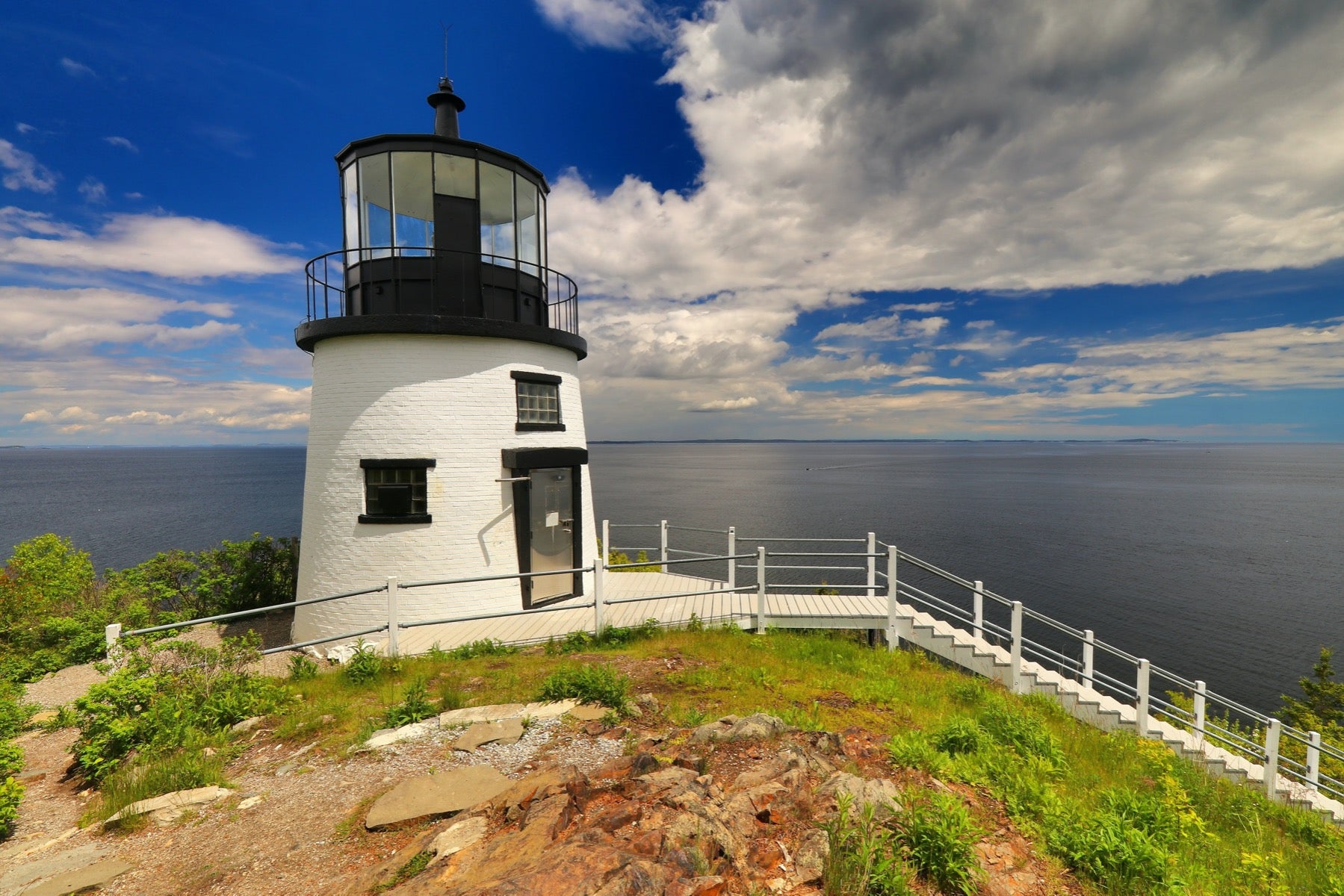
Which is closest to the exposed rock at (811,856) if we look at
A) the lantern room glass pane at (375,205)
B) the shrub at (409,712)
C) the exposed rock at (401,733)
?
the exposed rock at (401,733)

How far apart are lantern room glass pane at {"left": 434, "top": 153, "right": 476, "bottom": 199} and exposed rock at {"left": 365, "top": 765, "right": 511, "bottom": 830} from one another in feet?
33.1

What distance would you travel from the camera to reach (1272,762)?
10.1 metres

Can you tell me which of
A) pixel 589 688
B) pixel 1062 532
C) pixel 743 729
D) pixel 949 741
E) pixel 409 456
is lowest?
pixel 1062 532

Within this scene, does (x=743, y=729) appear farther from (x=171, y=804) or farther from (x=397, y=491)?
(x=397, y=491)

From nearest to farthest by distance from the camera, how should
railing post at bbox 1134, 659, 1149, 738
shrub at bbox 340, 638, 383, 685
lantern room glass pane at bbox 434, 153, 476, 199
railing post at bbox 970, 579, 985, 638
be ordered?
shrub at bbox 340, 638, 383, 685
railing post at bbox 1134, 659, 1149, 738
railing post at bbox 970, 579, 985, 638
lantern room glass pane at bbox 434, 153, 476, 199

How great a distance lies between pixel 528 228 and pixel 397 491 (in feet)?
19.5

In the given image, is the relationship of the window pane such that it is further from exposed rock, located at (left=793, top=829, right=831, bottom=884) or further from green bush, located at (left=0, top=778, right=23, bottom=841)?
exposed rock, located at (left=793, top=829, right=831, bottom=884)

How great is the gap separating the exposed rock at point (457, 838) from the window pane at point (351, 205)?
10.4 meters

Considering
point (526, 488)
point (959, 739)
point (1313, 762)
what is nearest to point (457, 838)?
point (959, 739)

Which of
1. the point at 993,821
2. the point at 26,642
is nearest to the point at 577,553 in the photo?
the point at 993,821

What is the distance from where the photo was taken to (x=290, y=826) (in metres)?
4.46

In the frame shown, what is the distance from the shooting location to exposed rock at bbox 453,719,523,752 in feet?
18.4

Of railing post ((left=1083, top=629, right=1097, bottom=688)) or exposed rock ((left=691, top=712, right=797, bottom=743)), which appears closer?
exposed rock ((left=691, top=712, right=797, bottom=743))

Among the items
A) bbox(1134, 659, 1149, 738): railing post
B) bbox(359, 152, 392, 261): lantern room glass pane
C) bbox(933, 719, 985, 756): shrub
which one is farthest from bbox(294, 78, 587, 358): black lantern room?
bbox(1134, 659, 1149, 738): railing post
